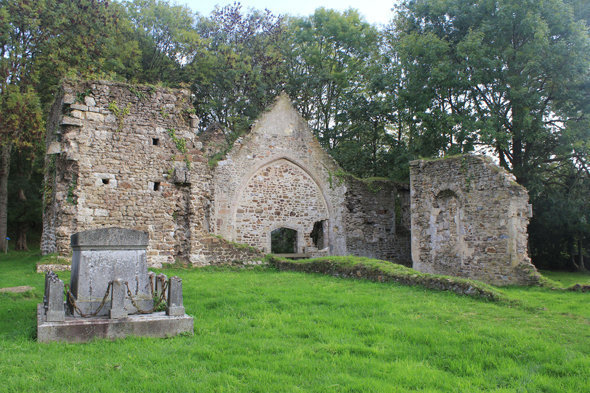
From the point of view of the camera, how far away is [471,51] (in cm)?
1789

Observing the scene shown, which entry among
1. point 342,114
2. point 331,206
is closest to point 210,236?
point 331,206

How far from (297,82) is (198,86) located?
18.8 ft

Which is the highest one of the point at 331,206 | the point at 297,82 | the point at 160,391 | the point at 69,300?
the point at 297,82

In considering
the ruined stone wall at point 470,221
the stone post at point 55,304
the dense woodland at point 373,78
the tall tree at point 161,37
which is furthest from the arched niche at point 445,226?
the tall tree at point 161,37

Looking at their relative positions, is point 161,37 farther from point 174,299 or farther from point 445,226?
point 174,299

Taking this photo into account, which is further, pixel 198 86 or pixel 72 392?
pixel 198 86

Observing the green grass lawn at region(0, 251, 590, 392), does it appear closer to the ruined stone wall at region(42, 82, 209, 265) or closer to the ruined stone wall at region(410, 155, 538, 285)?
the ruined stone wall at region(42, 82, 209, 265)

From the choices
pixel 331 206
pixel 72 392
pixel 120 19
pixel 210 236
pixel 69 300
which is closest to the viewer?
pixel 72 392

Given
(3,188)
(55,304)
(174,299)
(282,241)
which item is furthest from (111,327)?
(282,241)

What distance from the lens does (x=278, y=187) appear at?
18719 mm

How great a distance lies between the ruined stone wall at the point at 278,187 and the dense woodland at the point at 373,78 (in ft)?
8.35

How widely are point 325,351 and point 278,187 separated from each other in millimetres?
13854

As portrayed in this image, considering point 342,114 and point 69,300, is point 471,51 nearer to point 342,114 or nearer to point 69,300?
point 342,114

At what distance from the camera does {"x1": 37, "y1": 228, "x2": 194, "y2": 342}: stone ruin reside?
533cm
